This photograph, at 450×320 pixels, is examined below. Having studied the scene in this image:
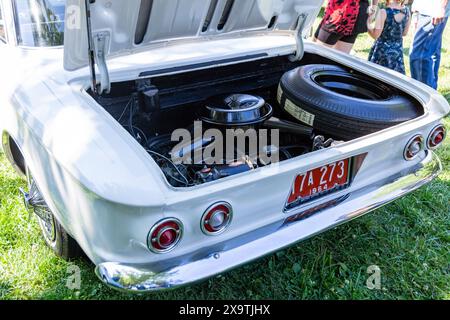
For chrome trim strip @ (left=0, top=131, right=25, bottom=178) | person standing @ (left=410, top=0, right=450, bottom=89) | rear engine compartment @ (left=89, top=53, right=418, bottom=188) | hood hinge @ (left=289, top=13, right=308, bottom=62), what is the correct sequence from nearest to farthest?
rear engine compartment @ (left=89, top=53, right=418, bottom=188) < chrome trim strip @ (left=0, top=131, right=25, bottom=178) < hood hinge @ (left=289, top=13, right=308, bottom=62) < person standing @ (left=410, top=0, right=450, bottom=89)

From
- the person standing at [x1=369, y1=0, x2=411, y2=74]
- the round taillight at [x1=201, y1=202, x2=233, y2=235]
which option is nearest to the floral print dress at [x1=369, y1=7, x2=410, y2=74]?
the person standing at [x1=369, y1=0, x2=411, y2=74]

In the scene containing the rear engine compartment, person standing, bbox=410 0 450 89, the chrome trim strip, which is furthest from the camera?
person standing, bbox=410 0 450 89

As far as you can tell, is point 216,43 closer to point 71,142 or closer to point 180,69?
point 180,69

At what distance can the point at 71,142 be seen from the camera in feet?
5.63

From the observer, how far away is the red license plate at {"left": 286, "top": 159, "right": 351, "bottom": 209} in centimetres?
189

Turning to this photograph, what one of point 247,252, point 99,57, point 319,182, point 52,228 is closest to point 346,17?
point 319,182

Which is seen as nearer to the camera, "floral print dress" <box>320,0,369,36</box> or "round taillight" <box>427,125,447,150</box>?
"round taillight" <box>427,125,447,150</box>

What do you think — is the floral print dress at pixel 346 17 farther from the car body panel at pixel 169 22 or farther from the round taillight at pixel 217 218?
the round taillight at pixel 217 218

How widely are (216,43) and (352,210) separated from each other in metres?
1.44

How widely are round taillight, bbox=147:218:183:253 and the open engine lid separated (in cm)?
85

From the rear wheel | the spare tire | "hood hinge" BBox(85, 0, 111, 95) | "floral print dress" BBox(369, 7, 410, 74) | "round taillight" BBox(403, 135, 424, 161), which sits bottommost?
the rear wheel

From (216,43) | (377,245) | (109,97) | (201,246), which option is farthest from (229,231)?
(216,43)

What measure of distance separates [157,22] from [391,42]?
117 inches

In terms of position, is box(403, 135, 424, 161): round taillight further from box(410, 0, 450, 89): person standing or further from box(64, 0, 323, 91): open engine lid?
box(410, 0, 450, 89): person standing
